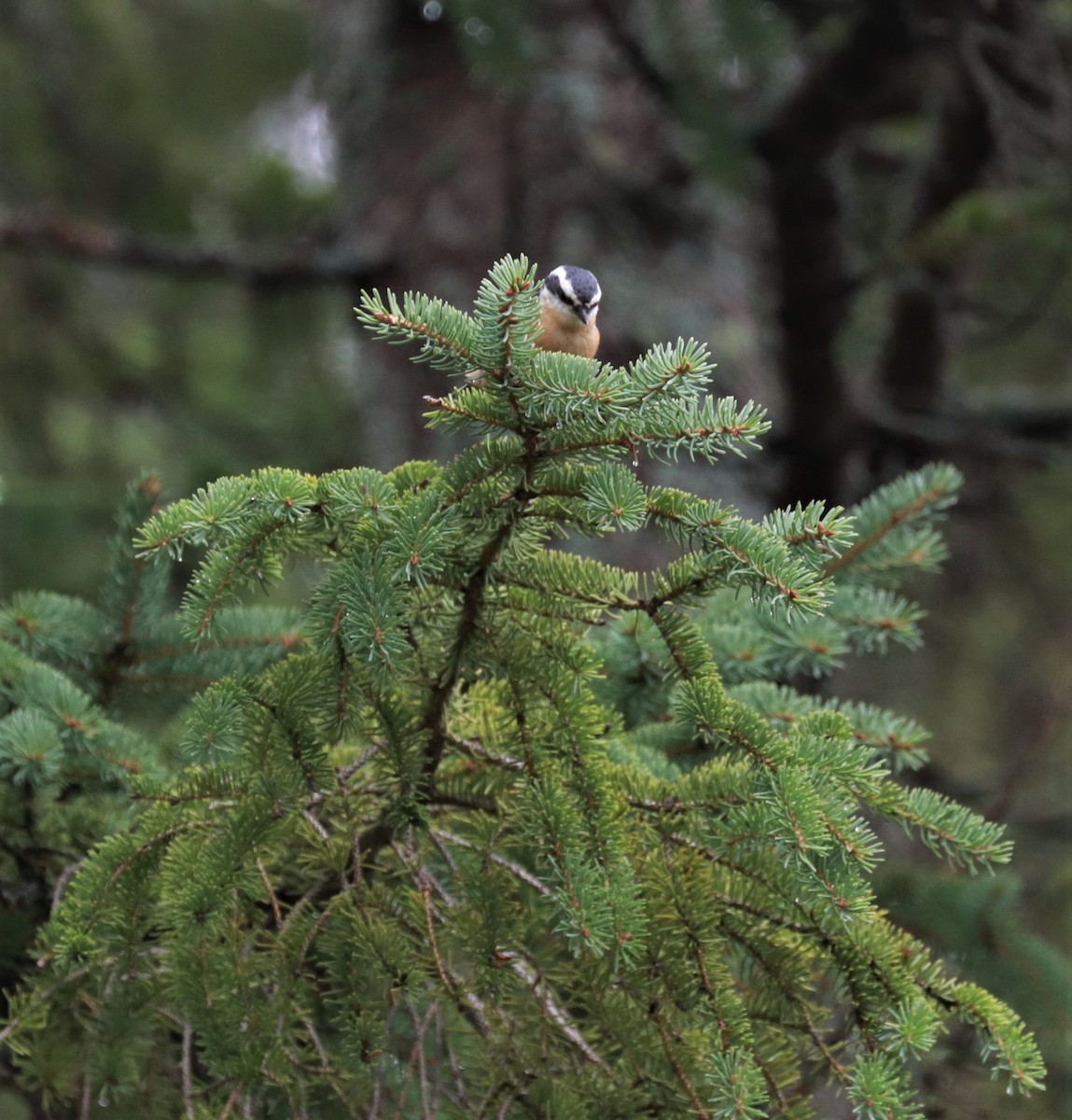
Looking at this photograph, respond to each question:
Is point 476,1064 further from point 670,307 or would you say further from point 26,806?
point 670,307

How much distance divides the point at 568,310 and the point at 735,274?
2.46 meters

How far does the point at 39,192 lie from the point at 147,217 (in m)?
0.57

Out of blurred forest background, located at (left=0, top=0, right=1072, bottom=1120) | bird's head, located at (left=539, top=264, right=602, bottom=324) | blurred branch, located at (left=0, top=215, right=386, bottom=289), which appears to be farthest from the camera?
blurred branch, located at (left=0, top=215, right=386, bottom=289)

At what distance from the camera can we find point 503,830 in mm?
1463

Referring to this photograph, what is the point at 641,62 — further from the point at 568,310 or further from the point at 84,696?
the point at 84,696

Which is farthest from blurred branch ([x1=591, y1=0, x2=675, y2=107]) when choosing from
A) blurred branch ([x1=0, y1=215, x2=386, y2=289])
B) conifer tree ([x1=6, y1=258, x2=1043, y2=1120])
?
conifer tree ([x1=6, y1=258, x2=1043, y2=1120])

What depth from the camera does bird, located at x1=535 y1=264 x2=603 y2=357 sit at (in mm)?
2133

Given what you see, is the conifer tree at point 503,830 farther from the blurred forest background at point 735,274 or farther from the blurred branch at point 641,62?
the blurred branch at point 641,62

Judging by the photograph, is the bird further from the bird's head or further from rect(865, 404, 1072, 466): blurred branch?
rect(865, 404, 1072, 466): blurred branch

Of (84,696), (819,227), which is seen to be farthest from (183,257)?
(84,696)

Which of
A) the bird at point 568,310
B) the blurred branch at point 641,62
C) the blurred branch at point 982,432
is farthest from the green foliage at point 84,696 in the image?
the blurred branch at point 982,432

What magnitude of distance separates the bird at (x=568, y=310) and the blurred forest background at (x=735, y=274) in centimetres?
117

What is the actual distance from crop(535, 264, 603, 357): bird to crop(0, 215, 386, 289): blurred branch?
2198 millimetres

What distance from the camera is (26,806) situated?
171 centimetres
